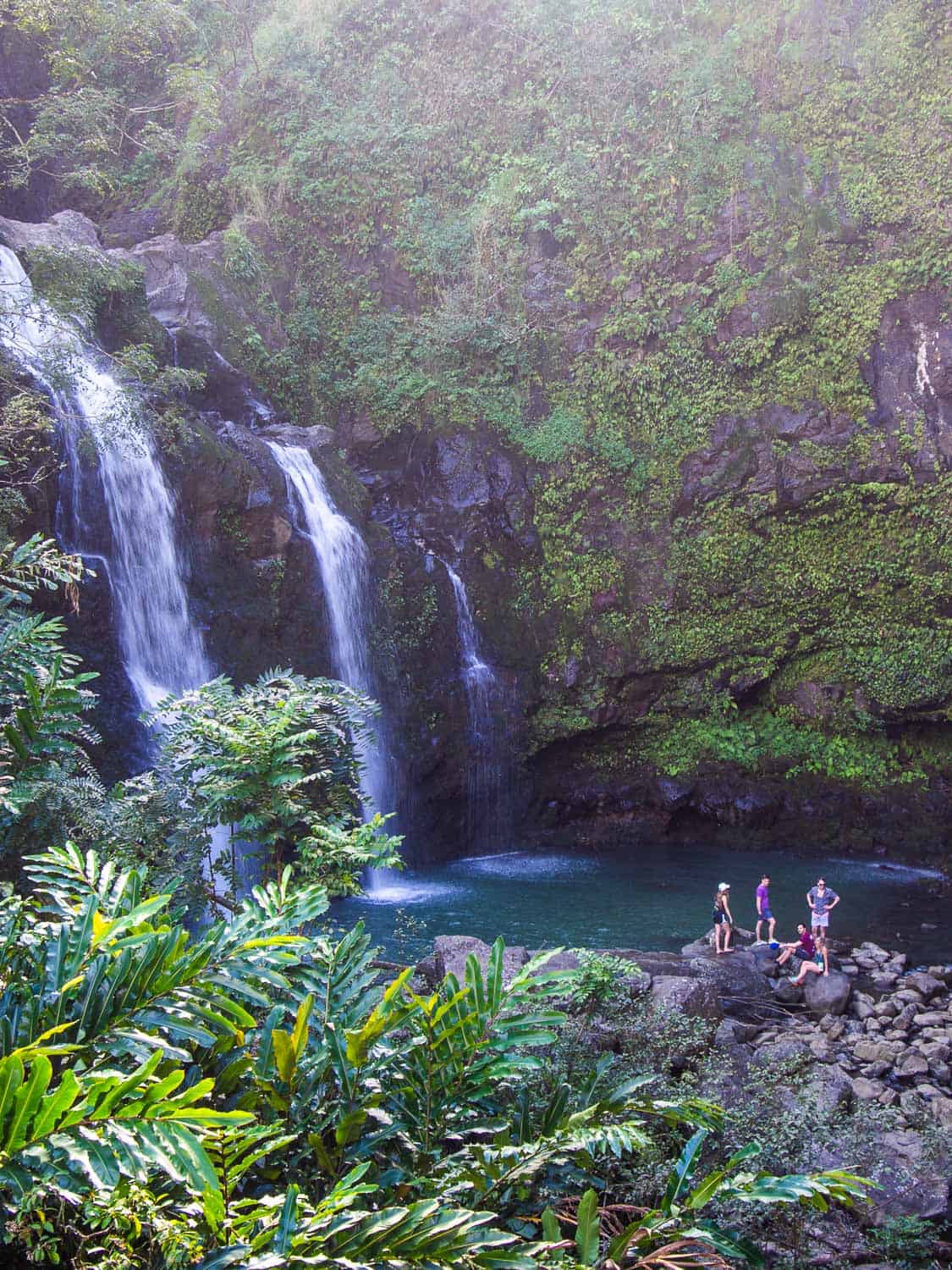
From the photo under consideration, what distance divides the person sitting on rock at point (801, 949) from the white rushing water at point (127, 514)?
7.44 m

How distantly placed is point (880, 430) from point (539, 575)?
5.75 meters

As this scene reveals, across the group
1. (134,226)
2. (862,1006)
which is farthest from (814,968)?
(134,226)

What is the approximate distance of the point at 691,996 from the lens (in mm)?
6621

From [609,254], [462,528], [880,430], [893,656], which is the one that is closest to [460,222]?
[609,254]

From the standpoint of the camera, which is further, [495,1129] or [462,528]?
[462,528]

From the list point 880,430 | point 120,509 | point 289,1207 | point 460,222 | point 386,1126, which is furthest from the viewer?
point 460,222

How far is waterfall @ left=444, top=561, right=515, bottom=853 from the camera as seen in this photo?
535 inches

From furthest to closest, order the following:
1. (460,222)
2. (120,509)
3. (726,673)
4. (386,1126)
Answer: (460,222), (726,673), (120,509), (386,1126)

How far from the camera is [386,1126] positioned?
2.10 metres

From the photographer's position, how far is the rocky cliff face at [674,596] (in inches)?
507

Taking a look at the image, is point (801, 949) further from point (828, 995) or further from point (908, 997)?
point (908, 997)

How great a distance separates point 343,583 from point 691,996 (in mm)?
7668

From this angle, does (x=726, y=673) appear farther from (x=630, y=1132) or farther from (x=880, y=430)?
(x=630, y=1132)

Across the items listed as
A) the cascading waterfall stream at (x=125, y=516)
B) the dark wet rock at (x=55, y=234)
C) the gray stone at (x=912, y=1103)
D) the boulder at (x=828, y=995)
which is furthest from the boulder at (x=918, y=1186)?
the dark wet rock at (x=55, y=234)
